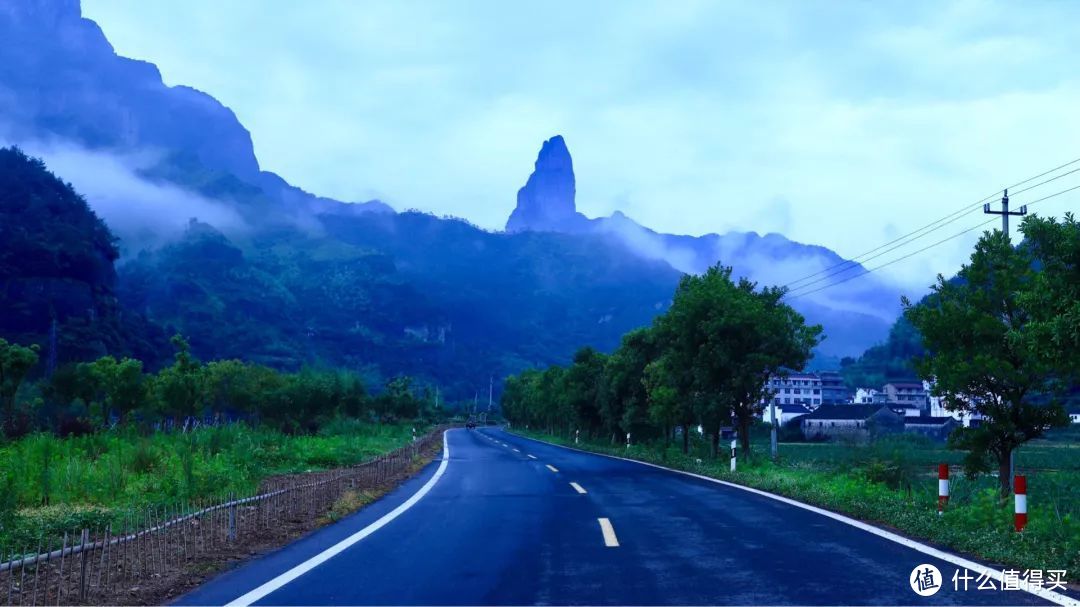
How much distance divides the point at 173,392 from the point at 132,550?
125ft

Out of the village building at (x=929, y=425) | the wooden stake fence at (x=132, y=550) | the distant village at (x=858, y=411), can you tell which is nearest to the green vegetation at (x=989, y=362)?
the wooden stake fence at (x=132, y=550)

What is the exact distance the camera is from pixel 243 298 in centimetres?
15325

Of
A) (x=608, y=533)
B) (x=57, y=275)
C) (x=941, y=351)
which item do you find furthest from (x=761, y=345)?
(x=57, y=275)

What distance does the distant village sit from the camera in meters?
89.6

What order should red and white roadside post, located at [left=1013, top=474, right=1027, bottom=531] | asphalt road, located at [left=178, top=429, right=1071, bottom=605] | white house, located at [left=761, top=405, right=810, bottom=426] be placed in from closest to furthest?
asphalt road, located at [left=178, top=429, right=1071, bottom=605]
red and white roadside post, located at [left=1013, top=474, right=1027, bottom=531]
white house, located at [left=761, top=405, right=810, bottom=426]

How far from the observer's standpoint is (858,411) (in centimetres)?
10469

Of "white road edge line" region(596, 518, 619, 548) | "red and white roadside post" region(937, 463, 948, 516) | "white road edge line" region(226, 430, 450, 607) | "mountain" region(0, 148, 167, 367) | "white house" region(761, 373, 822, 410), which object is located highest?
"mountain" region(0, 148, 167, 367)

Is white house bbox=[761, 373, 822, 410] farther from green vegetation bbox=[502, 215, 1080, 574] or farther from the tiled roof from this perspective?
green vegetation bbox=[502, 215, 1080, 574]

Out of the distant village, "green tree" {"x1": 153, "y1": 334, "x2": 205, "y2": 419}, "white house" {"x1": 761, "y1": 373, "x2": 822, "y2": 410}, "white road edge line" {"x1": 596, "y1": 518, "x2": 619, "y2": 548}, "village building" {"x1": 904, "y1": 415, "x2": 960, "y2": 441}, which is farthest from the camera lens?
"white house" {"x1": 761, "y1": 373, "x2": 822, "y2": 410}

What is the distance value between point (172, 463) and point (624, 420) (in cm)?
2703

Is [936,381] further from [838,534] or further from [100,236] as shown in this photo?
[100,236]

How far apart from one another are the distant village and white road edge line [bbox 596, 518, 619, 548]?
44514 millimetres

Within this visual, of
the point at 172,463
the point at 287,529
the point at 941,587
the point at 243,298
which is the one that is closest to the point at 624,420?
the point at 172,463

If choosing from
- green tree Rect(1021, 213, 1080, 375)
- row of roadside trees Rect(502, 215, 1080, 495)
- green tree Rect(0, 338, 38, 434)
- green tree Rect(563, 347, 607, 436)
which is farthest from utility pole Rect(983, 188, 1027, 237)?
green tree Rect(0, 338, 38, 434)
